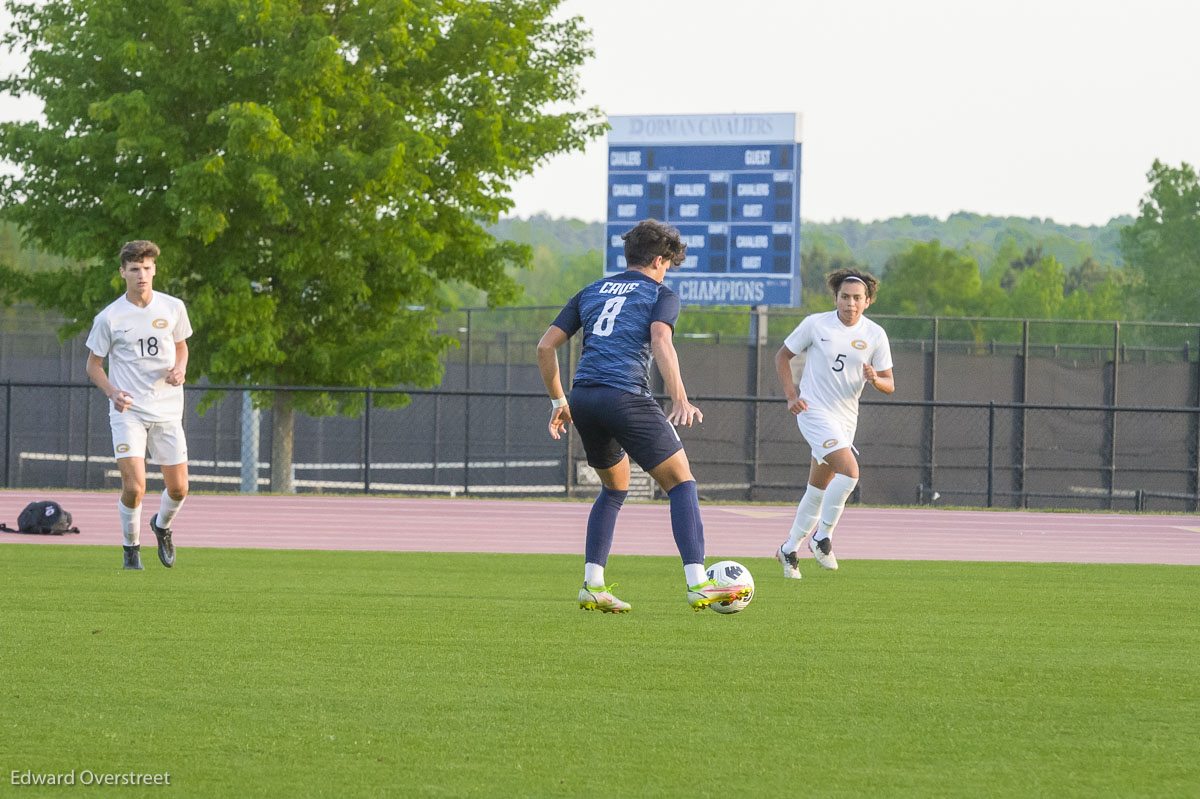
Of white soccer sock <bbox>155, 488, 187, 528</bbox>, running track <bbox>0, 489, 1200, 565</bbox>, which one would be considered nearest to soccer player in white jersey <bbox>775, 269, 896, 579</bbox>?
running track <bbox>0, 489, 1200, 565</bbox>

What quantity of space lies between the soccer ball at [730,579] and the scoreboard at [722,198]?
18.7m

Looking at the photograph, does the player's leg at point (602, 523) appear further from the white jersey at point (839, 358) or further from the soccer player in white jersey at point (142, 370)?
the soccer player in white jersey at point (142, 370)

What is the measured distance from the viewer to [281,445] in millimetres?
21625

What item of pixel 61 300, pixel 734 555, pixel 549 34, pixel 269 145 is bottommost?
pixel 734 555

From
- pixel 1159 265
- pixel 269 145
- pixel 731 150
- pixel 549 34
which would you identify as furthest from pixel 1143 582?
pixel 1159 265

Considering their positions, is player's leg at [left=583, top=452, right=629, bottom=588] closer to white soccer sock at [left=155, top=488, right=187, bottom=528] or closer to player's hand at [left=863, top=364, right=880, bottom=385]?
player's hand at [left=863, top=364, right=880, bottom=385]

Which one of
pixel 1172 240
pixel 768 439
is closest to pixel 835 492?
pixel 768 439

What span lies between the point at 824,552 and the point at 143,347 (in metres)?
4.51

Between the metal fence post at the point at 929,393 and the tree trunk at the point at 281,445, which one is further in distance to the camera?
the metal fence post at the point at 929,393

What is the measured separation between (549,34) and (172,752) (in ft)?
63.5

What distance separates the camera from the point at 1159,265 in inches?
2485

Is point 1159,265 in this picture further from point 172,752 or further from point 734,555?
point 172,752

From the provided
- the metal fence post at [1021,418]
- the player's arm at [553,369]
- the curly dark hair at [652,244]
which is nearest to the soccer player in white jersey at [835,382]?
the player's arm at [553,369]

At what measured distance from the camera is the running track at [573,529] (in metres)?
11.8
